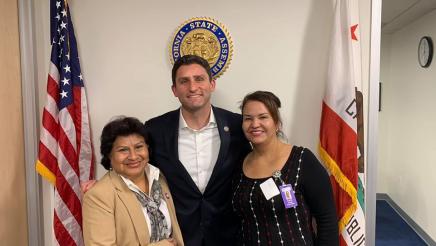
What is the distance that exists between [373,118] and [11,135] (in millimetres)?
2305

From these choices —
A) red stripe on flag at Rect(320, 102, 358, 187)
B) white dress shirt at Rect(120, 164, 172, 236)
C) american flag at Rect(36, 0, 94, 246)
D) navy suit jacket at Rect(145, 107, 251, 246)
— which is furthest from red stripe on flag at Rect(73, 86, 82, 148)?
red stripe on flag at Rect(320, 102, 358, 187)

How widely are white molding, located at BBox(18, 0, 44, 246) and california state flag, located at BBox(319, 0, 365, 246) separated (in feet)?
6.22

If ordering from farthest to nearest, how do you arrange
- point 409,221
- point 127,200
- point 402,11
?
point 409,221
point 402,11
point 127,200

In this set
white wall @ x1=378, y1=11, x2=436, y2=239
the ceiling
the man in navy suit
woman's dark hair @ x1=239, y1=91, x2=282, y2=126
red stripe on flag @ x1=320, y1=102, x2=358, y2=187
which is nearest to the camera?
woman's dark hair @ x1=239, y1=91, x2=282, y2=126

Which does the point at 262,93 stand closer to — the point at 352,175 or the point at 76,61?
the point at 352,175

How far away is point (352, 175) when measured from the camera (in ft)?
6.62

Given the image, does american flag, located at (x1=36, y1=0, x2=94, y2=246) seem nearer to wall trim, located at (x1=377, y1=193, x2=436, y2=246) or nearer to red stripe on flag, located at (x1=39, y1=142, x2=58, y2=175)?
red stripe on flag, located at (x1=39, y1=142, x2=58, y2=175)

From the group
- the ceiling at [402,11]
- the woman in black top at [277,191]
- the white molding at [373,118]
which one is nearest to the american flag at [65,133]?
the woman in black top at [277,191]

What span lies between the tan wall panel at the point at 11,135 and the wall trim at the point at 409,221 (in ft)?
14.9

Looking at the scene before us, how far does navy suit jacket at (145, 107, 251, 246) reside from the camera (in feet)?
5.88

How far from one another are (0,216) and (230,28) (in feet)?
6.01

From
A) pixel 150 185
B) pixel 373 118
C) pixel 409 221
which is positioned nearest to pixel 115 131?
pixel 150 185

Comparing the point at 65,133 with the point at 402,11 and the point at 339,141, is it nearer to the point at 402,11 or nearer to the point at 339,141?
the point at 339,141

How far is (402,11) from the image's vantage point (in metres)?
4.50
